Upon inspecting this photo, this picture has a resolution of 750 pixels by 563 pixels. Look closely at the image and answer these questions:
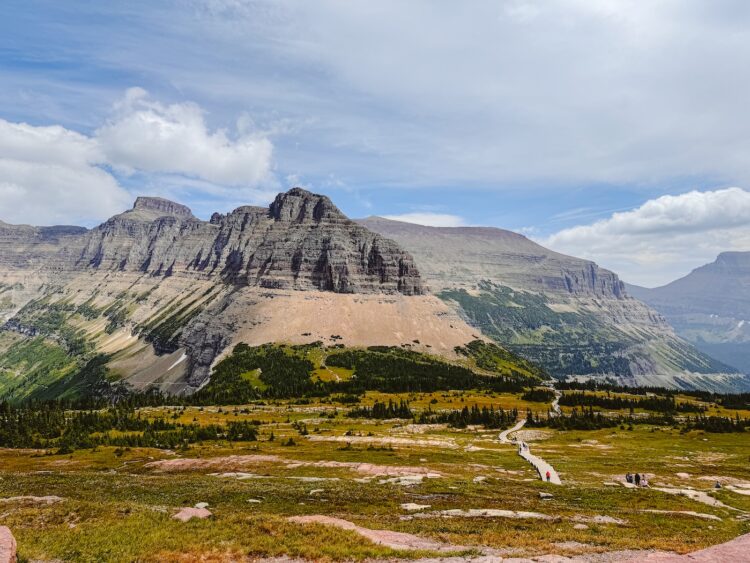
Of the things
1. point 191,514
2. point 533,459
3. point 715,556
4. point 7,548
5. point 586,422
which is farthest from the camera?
point 586,422

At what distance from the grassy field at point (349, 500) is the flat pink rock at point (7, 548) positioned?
1759 millimetres

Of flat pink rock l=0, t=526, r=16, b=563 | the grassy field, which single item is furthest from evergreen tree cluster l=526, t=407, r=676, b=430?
flat pink rock l=0, t=526, r=16, b=563

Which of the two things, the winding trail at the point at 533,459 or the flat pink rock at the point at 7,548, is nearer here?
the flat pink rock at the point at 7,548

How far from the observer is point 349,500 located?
150ft

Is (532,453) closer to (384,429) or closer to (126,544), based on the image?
(384,429)

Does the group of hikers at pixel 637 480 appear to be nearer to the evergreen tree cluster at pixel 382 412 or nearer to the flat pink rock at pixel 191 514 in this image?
the flat pink rock at pixel 191 514

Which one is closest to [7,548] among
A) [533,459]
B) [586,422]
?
[533,459]

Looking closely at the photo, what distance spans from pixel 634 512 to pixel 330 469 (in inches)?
1639

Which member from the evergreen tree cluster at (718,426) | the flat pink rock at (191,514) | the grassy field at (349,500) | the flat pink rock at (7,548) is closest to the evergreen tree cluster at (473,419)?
the grassy field at (349,500)

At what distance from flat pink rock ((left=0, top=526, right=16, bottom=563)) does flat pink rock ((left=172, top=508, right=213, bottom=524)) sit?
11.7 m

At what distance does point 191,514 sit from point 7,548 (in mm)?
13715

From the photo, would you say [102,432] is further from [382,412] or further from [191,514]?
[191,514]

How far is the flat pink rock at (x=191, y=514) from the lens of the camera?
1410 inches

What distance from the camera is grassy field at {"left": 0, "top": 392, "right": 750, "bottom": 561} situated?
2992 cm
